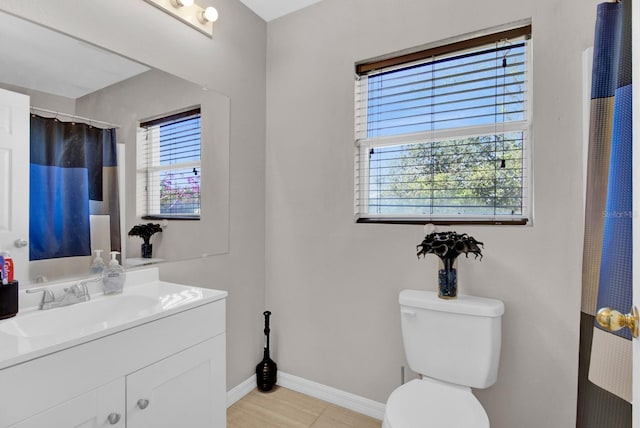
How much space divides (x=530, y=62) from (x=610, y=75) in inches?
18.5

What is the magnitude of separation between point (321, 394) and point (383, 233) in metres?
1.06

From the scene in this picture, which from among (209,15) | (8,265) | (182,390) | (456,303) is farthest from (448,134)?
(8,265)

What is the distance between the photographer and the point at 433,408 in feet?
4.04

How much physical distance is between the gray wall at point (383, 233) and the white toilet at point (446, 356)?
78 mm

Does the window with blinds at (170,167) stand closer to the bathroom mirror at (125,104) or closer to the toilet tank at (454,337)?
the bathroom mirror at (125,104)

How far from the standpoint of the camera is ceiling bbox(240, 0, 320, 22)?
2.02 metres

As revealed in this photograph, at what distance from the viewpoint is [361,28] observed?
6.22ft

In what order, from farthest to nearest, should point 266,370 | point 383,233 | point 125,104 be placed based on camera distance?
point 266,370 < point 383,233 < point 125,104

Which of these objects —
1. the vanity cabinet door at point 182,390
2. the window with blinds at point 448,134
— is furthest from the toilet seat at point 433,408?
the window with blinds at point 448,134

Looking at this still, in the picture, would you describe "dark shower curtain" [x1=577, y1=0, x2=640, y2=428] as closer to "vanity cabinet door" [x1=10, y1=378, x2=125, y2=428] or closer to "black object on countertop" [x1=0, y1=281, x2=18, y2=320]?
"vanity cabinet door" [x1=10, y1=378, x2=125, y2=428]

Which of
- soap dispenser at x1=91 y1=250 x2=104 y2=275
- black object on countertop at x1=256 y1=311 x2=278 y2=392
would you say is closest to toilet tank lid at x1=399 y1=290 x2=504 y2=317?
black object on countertop at x1=256 y1=311 x2=278 y2=392

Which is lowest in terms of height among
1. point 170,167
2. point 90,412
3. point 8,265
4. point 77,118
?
point 90,412

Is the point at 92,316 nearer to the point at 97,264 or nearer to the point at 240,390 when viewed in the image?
the point at 97,264

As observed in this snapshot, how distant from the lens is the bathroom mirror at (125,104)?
3.85 ft
